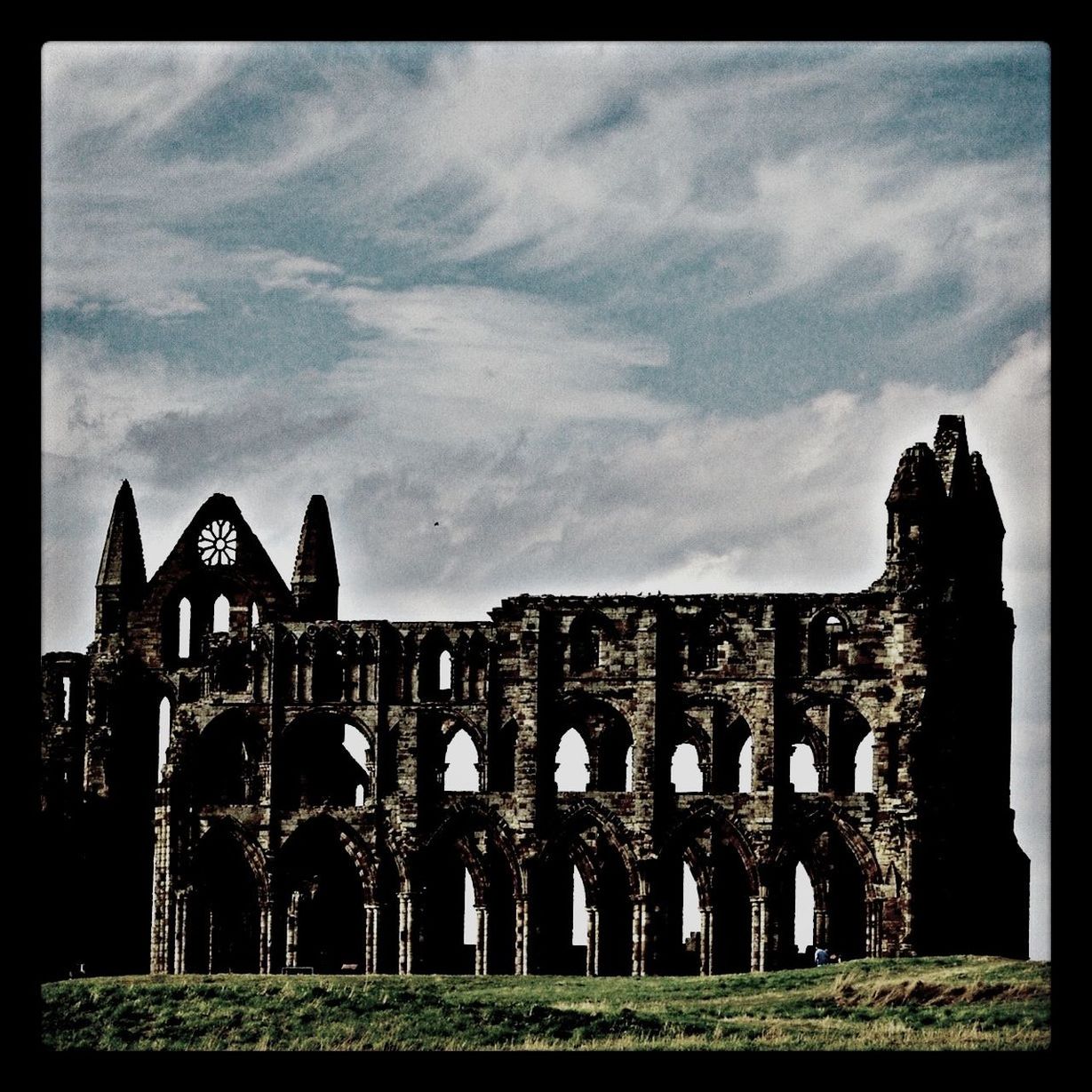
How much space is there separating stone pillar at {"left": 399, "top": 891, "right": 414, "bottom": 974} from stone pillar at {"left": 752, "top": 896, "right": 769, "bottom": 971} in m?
9.63

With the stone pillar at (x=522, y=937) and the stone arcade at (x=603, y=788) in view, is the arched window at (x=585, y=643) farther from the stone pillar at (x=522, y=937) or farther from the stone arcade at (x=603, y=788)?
the stone pillar at (x=522, y=937)

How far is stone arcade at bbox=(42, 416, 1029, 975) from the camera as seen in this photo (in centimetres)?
7156

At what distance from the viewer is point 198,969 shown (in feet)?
247

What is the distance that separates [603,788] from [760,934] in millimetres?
6611

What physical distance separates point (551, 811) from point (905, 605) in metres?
11.4

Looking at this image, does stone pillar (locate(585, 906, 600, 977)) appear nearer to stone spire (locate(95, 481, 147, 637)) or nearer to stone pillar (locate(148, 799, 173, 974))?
stone pillar (locate(148, 799, 173, 974))

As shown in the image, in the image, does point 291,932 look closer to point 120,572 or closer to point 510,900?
point 510,900

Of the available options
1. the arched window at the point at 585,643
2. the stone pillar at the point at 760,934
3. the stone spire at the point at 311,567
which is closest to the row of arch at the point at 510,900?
the stone pillar at the point at 760,934

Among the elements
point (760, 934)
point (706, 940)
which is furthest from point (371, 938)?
point (760, 934)

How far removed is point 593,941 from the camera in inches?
2864

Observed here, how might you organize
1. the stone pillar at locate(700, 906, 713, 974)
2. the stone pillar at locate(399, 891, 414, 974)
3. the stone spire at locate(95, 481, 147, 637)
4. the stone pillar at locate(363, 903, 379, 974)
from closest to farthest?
Result: the stone pillar at locate(700, 906, 713, 974)
the stone pillar at locate(399, 891, 414, 974)
the stone pillar at locate(363, 903, 379, 974)
the stone spire at locate(95, 481, 147, 637)

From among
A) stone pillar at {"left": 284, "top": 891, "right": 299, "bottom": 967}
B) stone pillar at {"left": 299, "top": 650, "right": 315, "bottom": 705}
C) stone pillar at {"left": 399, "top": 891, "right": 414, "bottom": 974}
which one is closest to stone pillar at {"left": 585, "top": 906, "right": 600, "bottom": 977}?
stone pillar at {"left": 399, "top": 891, "right": 414, "bottom": 974}
